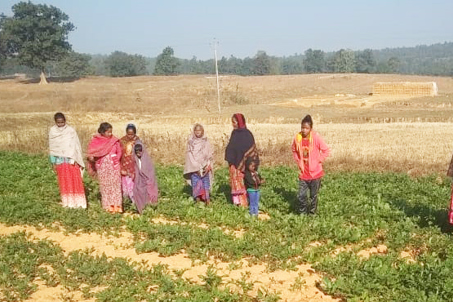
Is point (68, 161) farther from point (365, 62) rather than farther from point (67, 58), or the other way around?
point (365, 62)

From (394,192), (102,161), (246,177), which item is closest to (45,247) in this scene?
(102,161)

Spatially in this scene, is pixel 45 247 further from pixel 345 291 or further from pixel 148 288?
pixel 345 291

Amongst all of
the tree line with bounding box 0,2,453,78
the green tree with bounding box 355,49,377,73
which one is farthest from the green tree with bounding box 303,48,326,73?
the green tree with bounding box 355,49,377,73

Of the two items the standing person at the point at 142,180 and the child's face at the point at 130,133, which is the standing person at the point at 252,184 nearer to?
the standing person at the point at 142,180

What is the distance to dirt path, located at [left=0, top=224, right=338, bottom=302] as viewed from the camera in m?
5.36

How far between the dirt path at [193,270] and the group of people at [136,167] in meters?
1.20

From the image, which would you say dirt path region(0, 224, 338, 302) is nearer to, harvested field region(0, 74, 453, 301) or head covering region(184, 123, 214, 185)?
harvested field region(0, 74, 453, 301)

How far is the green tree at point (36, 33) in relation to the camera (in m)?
58.9

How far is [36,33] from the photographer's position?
59062 mm

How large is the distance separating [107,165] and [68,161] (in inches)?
33.5

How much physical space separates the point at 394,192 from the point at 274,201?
2283 millimetres

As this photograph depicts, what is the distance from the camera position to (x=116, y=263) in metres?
6.06

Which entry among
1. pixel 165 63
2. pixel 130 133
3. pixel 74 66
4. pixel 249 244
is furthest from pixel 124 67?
pixel 249 244

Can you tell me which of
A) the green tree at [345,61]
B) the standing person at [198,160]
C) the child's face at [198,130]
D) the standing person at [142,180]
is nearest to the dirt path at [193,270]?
the standing person at [142,180]
